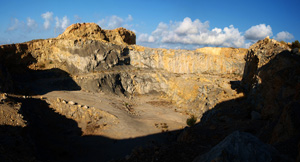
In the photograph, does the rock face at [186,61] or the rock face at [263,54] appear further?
the rock face at [186,61]

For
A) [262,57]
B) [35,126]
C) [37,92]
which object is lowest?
[35,126]

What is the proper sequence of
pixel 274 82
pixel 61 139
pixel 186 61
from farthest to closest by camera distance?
pixel 186 61 < pixel 61 139 < pixel 274 82

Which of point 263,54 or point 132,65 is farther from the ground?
point 263,54

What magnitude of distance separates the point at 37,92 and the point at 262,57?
69.0ft

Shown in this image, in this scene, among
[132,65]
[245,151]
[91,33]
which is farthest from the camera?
[132,65]

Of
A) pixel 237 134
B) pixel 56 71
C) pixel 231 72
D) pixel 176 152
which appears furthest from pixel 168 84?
pixel 237 134

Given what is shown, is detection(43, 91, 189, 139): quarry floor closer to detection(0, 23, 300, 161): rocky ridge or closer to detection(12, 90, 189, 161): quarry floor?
detection(12, 90, 189, 161): quarry floor

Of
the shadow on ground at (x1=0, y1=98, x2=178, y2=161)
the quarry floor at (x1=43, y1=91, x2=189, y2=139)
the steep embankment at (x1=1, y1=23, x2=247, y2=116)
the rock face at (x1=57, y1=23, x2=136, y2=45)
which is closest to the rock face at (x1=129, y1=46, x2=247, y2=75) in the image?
the steep embankment at (x1=1, y1=23, x2=247, y2=116)

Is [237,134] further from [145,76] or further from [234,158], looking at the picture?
[145,76]

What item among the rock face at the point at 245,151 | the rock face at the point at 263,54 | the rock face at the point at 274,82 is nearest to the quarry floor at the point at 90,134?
the rock face at the point at 274,82

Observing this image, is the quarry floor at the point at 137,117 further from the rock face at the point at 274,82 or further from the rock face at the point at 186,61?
the rock face at the point at 186,61

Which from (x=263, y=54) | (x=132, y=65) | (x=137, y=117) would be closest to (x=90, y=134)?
(x=137, y=117)

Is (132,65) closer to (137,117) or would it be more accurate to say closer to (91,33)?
(91,33)

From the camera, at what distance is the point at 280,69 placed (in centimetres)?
1062
